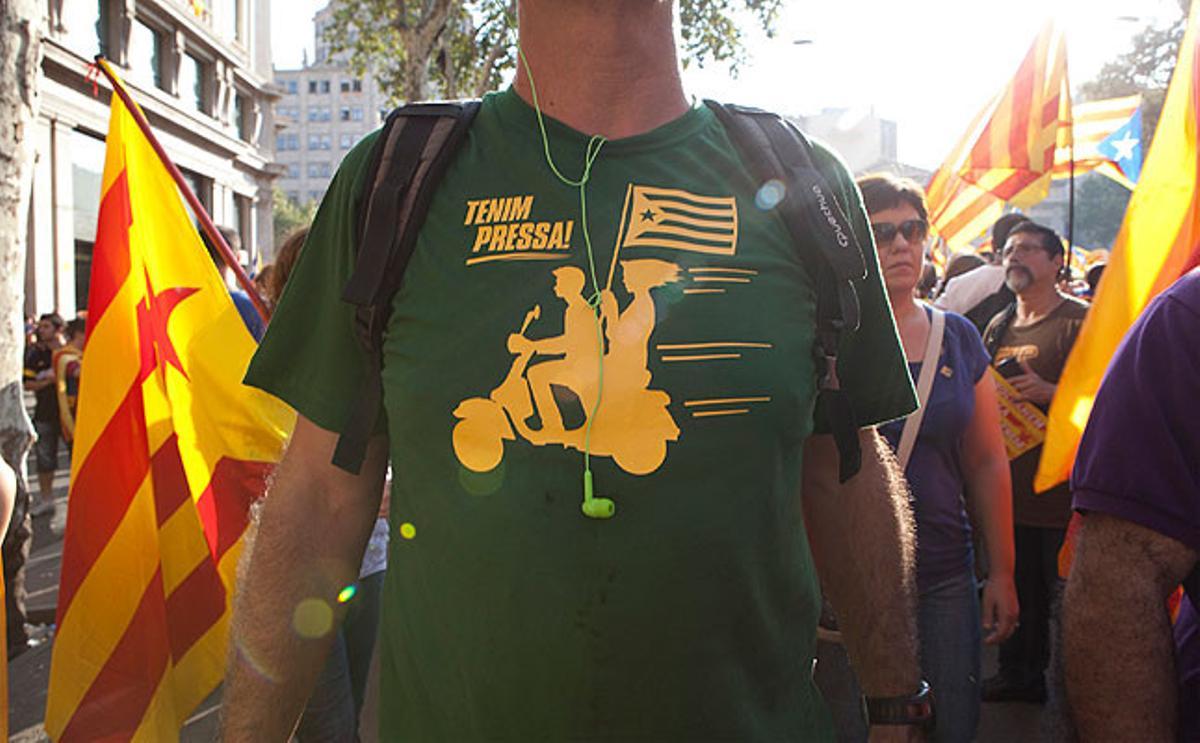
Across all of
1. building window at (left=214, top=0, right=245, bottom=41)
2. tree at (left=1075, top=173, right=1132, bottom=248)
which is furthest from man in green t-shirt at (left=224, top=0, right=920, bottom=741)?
tree at (left=1075, top=173, right=1132, bottom=248)

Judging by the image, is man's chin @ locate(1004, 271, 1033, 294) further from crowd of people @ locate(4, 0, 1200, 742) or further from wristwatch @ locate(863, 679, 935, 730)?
wristwatch @ locate(863, 679, 935, 730)

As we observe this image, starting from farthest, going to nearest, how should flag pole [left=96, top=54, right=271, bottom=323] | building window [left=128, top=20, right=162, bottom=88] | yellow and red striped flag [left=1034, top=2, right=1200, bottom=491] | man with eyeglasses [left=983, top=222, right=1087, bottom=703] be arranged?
1. building window [left=128, top=20, right=162, bottom=88]
2. man with eyeglasses [left=983, top=222, right=1087, bottom=703]
3. flag pole [left=96, top=54, right=271, bottom=323]
4. yellow and red striped flag [left=1034, top=2, right=1200, bottom=491]

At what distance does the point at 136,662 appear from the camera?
3.37 metres

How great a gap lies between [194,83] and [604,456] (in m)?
33.8

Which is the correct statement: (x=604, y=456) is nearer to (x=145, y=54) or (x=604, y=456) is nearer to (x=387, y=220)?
(x=387, y=220)

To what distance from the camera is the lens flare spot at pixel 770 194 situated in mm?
1587

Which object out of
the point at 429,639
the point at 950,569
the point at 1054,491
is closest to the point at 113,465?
the point at 429,639

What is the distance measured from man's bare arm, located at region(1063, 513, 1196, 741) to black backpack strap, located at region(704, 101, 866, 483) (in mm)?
383

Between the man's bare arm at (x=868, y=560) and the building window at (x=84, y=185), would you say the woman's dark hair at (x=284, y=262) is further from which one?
the building window at (x=84, y=185)

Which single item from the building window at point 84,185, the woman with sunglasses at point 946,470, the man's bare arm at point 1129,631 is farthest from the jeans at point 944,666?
the building window at point 84,185

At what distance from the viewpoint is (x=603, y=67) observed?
1.64 m

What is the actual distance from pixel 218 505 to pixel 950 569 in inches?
94.9

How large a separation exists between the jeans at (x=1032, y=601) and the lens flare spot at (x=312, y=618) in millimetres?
4073

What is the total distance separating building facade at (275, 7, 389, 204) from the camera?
122000 millimetres
